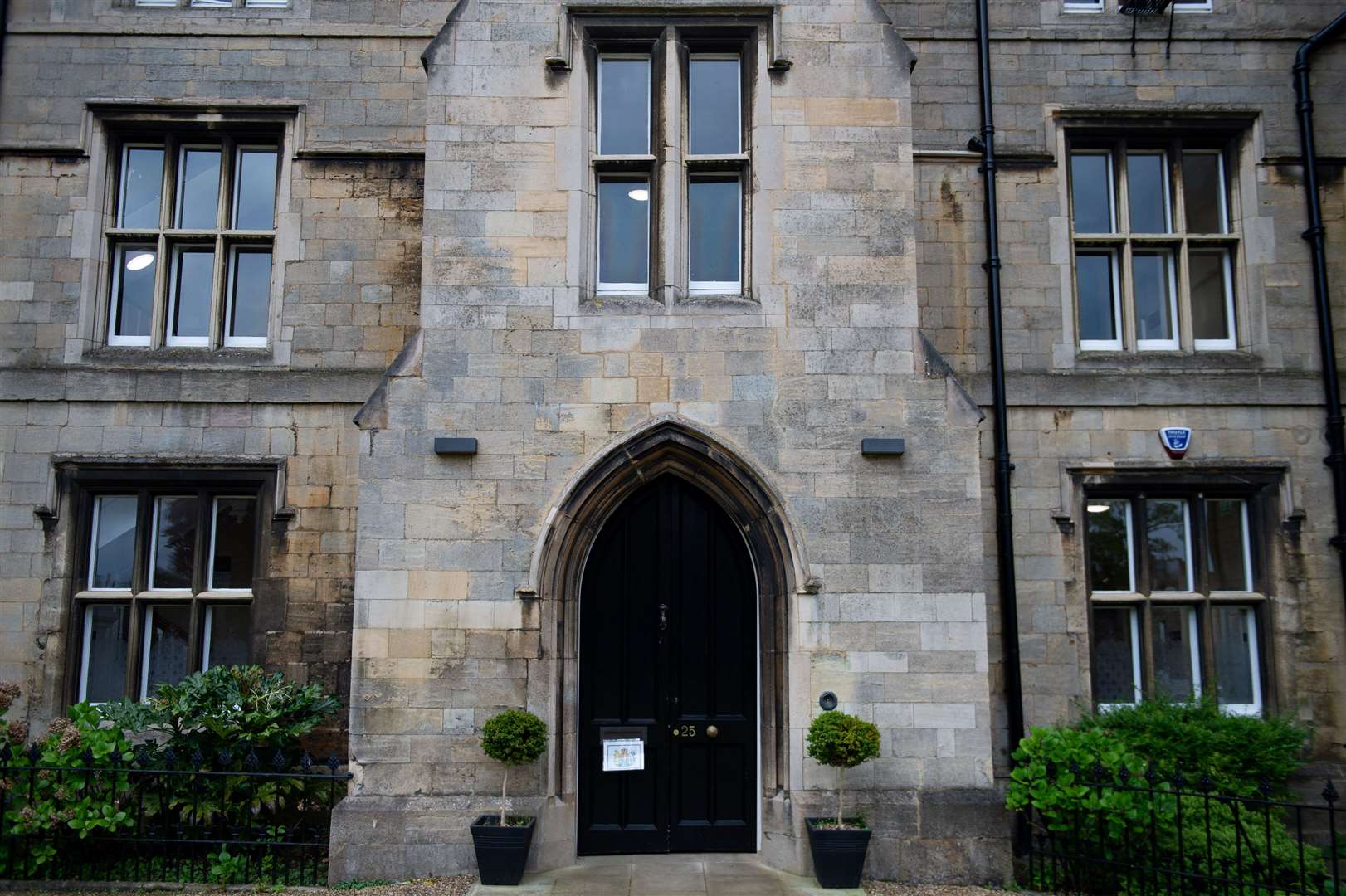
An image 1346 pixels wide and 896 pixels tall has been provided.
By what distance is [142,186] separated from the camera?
10.1m

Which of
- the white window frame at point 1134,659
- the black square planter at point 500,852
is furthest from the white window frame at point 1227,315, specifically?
the black square planter at point 500,852

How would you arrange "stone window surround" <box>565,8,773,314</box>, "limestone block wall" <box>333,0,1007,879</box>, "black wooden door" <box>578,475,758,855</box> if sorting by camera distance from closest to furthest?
"limestone block wall" <box>333,0,1007,879</box>, "black wooden door" <box>578,475,758,855</box>, "stone window surround" <box>565,8,773,314</box>

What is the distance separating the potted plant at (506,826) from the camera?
734cm

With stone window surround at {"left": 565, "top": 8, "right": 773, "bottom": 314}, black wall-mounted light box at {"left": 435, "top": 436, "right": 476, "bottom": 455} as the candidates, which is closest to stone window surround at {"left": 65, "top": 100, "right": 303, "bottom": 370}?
black wall-mounted light box at {"left": 435, "top": 436, "right": 476, "bottom": 455}

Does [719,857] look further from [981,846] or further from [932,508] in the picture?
[932,508]

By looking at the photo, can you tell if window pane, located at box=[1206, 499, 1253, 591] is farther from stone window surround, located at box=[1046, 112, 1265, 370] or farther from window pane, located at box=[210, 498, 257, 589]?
window pane, located at box=[210, 498, 257, 589]

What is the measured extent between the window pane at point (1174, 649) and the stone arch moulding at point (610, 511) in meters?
3.78

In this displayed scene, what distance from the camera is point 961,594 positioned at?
317 inches

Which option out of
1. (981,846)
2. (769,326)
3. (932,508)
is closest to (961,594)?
(932,508)

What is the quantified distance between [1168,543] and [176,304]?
992 cm

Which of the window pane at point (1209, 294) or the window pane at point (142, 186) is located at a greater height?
the window pane at point (142, 186)

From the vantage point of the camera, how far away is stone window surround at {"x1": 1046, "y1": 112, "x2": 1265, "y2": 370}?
9.63 metres

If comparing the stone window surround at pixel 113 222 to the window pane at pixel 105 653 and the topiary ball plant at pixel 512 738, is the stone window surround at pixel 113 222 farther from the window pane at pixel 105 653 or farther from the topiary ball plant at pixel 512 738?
the topiary ball plant at pixel 512 738

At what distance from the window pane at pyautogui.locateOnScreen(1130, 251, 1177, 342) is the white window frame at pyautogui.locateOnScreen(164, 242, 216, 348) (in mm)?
9185
